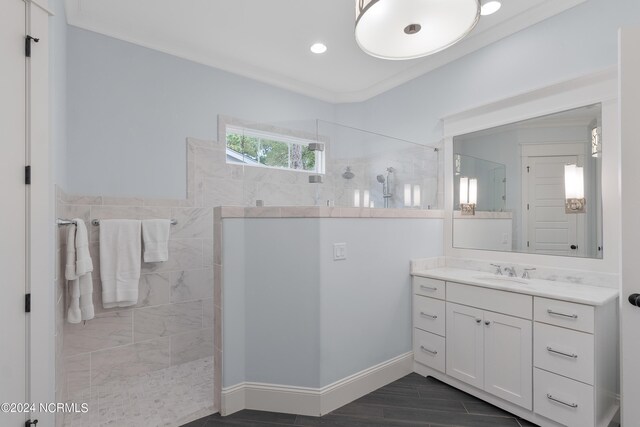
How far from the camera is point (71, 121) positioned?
245cm

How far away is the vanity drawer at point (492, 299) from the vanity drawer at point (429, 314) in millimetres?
134

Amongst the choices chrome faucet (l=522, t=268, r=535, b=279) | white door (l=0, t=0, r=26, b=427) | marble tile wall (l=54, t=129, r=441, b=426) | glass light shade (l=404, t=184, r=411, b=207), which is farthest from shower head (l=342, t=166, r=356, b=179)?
white door (l=0, t=0, r=26, b=427)

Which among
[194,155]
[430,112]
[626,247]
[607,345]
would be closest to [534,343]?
[607,345]

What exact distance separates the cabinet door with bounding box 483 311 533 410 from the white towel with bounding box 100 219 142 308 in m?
2.68

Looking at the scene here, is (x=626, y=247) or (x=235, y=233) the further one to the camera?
(x=235, y=233)

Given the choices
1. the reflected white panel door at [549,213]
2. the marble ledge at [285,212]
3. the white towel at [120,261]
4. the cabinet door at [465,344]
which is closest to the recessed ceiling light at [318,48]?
the marble ledge at [285,212]

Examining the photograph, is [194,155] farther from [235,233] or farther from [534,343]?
[534,343]

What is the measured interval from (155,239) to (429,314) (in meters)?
2.34

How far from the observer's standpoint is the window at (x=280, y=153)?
7.53ft

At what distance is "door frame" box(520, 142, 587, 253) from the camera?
7.39 ft

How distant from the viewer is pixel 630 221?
1549mm

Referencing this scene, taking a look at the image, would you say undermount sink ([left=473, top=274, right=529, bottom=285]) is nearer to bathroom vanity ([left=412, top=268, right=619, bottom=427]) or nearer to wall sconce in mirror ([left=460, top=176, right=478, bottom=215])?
bathroom vanity ([left=412, top=268, right=619, bottom=427])

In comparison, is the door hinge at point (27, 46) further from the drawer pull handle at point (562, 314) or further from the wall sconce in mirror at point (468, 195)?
the wall sconce in mirror at point (468, 195)

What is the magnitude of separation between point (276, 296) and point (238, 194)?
54.9 inches
